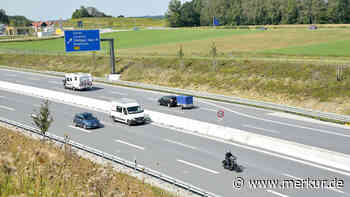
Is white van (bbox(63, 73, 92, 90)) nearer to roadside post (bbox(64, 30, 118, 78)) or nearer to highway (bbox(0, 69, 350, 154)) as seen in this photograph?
highway (bbox(0, 69, 350, 154))

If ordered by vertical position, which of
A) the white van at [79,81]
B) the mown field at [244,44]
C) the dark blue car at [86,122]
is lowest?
the dark blue car at [86,122]

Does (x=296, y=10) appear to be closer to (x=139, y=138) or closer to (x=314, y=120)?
(x=314, y=120)

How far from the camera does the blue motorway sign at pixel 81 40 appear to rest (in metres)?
59.2

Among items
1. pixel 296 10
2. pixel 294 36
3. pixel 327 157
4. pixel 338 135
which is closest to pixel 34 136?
pixel 327 157

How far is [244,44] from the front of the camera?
97.7m

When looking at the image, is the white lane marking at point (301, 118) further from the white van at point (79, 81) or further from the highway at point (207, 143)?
the white van at point (79, 81)

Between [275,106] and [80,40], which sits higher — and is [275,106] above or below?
below

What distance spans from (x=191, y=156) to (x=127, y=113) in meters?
11.1

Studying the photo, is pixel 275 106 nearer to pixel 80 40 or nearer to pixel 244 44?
pixel 80 40

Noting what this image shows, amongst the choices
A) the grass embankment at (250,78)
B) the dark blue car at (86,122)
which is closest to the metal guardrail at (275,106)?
the grass embankment at (250,78)

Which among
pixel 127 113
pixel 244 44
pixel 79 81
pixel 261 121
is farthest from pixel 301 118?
pixel 244 44

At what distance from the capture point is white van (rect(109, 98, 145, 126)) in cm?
3525

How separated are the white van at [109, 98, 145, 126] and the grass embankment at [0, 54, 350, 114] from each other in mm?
22321

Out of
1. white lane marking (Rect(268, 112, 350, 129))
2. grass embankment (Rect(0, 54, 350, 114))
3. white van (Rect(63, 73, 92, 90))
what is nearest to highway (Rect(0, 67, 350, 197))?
white lane marking (Rect(268, 112, 350, 129))
